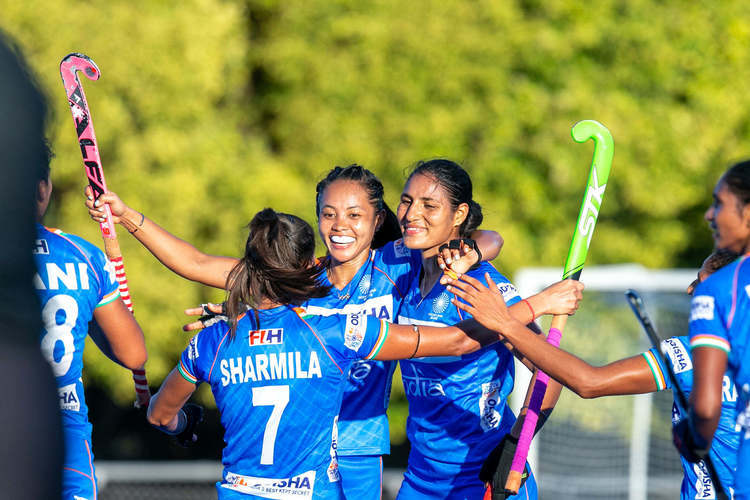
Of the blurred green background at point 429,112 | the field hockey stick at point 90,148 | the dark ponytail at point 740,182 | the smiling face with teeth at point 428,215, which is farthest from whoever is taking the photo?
the blurred green background at point 429,112

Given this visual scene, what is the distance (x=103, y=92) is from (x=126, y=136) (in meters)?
0.67

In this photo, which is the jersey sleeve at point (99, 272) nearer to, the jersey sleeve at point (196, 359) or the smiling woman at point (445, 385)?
the jersey sleeve at point (196, 359)

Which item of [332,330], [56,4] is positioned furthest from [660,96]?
[332,330]

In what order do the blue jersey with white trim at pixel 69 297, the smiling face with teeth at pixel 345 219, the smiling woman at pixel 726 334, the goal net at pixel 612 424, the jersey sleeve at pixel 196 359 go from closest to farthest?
the smiling woman at pixel 726 334 < the blue jersey with white trim at pixel 69 297 < the jersey sleeve at pixel 196 359 < the smiling face with teeth at pixel 345 219 < the goal net at pixel 612 424

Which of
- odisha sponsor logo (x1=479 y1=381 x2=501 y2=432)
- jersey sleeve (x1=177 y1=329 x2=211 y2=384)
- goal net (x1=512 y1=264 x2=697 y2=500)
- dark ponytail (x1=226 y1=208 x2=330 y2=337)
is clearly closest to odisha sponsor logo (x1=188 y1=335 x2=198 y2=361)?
jersey sleeve (x1=177 y1=329 x2=211 y2=384)

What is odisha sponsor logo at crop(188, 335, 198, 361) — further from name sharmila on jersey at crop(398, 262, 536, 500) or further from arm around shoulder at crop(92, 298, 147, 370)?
name sharmila on jersey at crop(398, 262, 536, 500)

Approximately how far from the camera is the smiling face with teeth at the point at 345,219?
4012 mm

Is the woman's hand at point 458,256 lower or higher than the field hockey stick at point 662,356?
higher

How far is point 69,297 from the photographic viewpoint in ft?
9.84

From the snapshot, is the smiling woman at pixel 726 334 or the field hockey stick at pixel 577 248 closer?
the smiling woman at pixel 726 334

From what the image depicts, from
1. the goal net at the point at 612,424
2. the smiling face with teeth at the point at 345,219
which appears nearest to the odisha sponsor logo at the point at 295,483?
the smiling face with teeth at the point at 345,219

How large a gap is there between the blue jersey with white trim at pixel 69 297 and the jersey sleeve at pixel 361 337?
87 centimetres

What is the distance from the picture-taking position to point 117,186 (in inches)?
432

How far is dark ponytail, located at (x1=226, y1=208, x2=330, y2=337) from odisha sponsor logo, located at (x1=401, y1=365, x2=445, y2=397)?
31.9 inches
